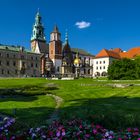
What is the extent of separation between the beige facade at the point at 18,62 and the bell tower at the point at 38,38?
10.0 metres

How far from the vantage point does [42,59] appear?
117 m

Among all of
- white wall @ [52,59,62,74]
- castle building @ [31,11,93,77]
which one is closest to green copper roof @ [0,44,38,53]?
castle building @ [31,11,93,77]

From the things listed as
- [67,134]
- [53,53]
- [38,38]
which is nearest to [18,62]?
[53,53]

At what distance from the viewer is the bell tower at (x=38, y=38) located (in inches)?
4910

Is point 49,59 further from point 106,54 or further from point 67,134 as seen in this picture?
point 67,134

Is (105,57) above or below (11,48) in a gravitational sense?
below

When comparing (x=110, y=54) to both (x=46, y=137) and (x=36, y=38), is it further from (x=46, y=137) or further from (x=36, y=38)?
(x=46, y=137)

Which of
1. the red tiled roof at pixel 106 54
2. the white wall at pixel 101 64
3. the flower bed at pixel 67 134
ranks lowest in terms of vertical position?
the flower bed at pixel 67 134

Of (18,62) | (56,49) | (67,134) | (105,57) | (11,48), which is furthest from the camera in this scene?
(56,49)

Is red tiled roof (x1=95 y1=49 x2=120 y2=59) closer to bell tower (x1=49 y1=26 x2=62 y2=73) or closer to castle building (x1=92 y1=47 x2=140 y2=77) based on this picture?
castle building (x1=92 y1=47 x2=140 y2=77)

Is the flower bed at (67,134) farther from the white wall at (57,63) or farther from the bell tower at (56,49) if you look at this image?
the bell tower at (56,49)

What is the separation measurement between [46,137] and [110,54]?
112 m

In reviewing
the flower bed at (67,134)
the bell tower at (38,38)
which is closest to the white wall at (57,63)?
the bell tower at (38,38)

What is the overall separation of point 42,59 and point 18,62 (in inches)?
514
